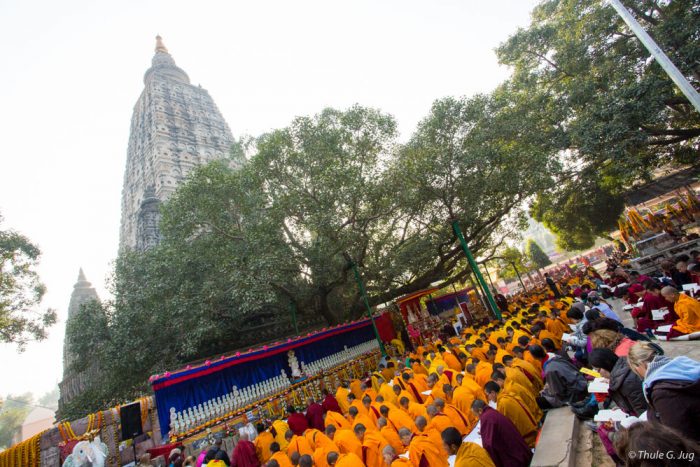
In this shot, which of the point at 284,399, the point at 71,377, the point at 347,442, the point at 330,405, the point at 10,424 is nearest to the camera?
the point at 347,442

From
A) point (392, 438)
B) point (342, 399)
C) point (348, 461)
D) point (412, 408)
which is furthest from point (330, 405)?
point (348, 461)

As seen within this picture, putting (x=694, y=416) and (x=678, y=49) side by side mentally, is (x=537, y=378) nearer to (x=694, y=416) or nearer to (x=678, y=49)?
(x=694, y=416)

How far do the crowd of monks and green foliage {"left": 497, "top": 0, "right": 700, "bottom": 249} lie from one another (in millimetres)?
8095

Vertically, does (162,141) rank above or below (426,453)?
above

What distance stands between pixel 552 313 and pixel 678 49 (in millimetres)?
10638

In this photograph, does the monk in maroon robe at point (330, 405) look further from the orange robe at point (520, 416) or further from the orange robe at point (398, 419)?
the orange robe at point (520, 416)

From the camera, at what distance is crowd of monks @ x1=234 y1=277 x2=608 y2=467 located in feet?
12.9

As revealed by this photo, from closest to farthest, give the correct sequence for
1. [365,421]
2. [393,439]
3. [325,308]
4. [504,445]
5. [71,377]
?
[504,445]
[393,439]
[365,421]
[325,308]
[71,377]

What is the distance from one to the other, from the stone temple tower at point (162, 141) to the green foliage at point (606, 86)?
28.3 meters

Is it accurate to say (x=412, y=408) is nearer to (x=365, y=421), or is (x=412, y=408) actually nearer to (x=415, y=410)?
(x=415, y=410)

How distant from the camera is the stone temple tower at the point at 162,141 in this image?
30.6 metres

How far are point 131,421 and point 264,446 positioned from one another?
136 inches

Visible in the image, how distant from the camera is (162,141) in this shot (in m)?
34.5

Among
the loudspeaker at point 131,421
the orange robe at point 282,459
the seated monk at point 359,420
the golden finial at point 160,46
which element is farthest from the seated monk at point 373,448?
the golden finial at point 160,46
